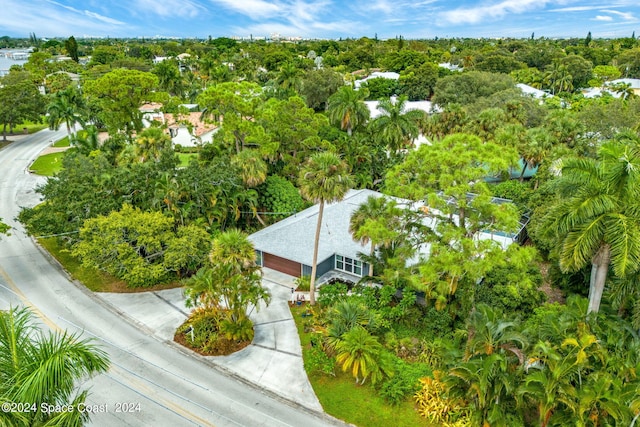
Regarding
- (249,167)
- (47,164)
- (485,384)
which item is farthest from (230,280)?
(47,164)

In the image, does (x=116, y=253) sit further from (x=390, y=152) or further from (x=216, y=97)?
(x=390, y=152)

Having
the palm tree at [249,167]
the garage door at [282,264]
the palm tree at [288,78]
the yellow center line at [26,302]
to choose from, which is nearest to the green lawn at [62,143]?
the palm tree at [288,78]

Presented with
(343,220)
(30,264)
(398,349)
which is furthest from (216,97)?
(398,349)

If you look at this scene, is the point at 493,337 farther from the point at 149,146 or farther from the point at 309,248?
the point at 149,146

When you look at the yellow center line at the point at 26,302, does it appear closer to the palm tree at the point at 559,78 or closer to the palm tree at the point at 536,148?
the palm tree at the point at 536,148

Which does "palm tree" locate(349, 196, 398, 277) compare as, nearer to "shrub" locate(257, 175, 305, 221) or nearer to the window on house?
the window on house

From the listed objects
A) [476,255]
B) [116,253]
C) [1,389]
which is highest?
[1,389]
